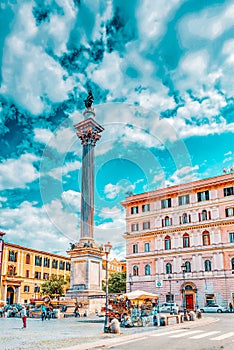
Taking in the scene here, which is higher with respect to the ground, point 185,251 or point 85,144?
point 85,144

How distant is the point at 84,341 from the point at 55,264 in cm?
6938

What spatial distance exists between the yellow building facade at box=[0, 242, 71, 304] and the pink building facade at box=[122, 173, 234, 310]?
22.6 metres

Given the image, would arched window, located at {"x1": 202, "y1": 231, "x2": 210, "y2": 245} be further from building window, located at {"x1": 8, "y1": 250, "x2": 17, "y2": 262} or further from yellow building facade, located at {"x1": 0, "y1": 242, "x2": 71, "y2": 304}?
building window, located at {"x1": 8, "y1": 250, "x2": 17, "y2": 262}

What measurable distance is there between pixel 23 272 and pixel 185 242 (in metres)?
34.9

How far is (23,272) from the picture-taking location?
232 ft

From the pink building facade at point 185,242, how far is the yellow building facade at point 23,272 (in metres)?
22.6

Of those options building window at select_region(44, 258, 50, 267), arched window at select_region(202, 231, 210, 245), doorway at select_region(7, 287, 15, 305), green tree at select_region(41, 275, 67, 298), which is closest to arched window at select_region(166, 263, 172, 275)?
arched window at select_region(202, 231, 210, 245)

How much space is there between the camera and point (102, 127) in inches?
1764

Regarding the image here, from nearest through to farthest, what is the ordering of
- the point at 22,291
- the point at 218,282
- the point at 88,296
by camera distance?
the point at 88,296 → the point at 218,282 → the point at 22,291

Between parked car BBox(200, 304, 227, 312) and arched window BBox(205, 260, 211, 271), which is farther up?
arched window BBox(205, 260, 211, 271)

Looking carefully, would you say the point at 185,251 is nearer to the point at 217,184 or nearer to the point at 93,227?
the point at 217,184

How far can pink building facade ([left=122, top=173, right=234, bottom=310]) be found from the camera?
1923 inches

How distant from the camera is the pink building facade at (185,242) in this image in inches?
1923

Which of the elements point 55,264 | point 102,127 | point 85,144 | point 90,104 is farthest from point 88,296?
point 55,264
